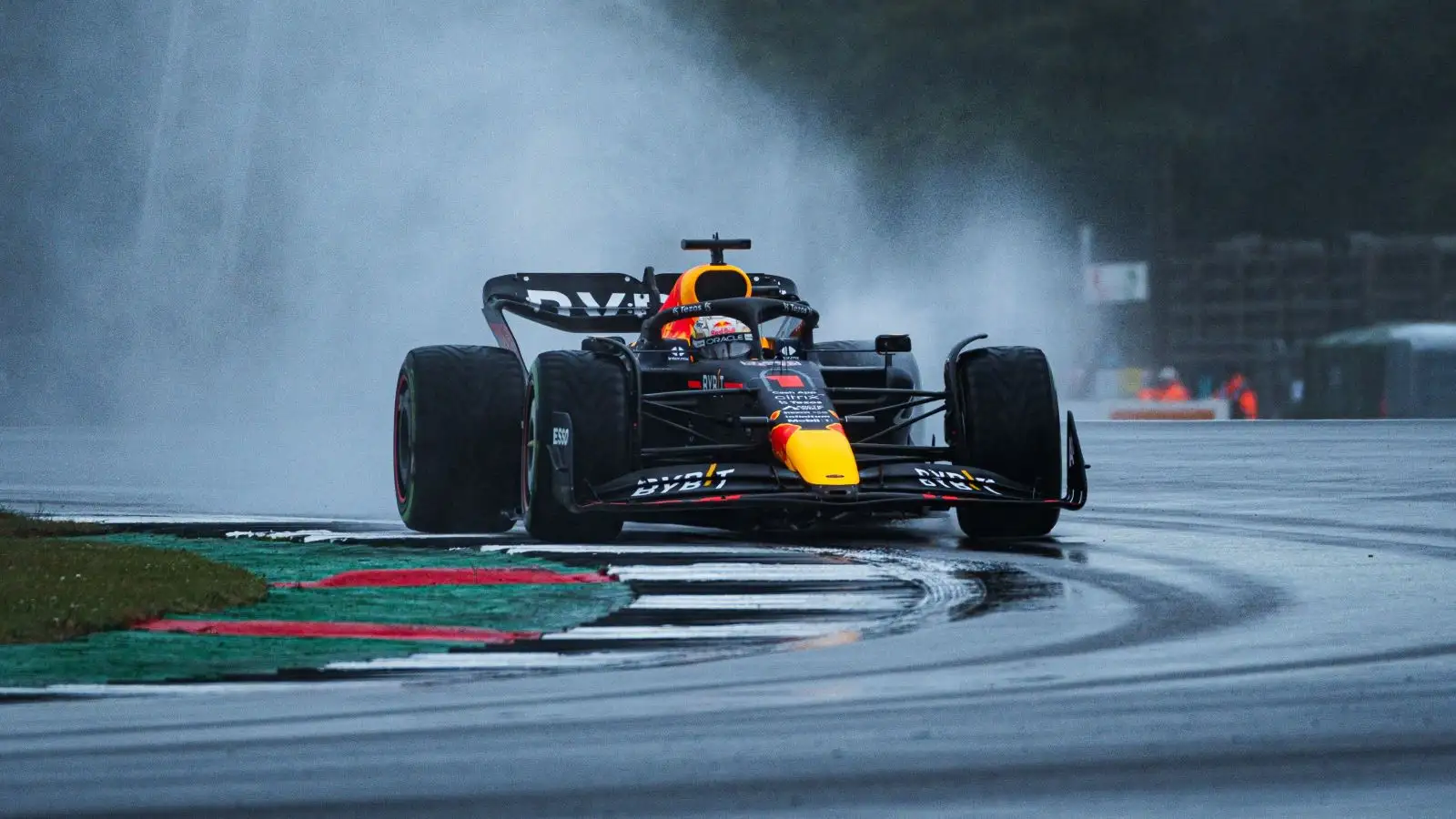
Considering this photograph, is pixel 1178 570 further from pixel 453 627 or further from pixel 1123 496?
pixel 1123 496

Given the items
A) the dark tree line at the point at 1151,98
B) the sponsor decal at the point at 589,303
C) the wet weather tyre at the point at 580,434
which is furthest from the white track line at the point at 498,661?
the dark tree line at the point at 1151,98

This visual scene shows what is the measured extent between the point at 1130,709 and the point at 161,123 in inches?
1504

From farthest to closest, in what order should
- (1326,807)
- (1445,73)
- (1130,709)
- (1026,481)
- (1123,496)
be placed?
(1445,73)
(1123,496)
(1026,481)
(1130,709)
(1326,807)

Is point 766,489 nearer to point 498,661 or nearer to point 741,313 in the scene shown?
point 741,313

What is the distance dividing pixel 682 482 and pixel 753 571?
1.33 m

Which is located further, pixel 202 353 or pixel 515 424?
pixel 202 353

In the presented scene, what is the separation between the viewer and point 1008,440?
1267cm

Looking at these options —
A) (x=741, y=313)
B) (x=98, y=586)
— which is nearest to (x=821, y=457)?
(x=741, y=313)

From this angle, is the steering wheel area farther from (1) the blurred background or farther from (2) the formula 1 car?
(1) the blurred background

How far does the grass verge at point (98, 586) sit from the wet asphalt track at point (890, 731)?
5.56 feet

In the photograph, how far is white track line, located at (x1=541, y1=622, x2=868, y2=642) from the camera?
805cm

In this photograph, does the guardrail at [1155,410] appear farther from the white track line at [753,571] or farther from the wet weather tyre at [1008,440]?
the white track line at [753,571]

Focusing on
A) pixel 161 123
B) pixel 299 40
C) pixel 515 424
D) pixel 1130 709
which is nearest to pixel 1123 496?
pixel 515 424

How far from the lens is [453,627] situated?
8312mm
